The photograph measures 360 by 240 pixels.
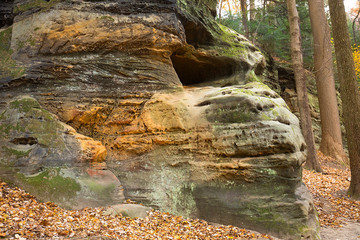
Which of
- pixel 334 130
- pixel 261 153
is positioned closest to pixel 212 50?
pixel 261 153

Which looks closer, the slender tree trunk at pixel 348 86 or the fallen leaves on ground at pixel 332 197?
the fallen leaves on ground at pixel 332 197

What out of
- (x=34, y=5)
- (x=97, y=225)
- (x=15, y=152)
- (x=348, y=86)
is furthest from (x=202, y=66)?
(x=97, y=225)

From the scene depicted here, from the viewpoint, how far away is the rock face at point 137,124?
5312 millimetres

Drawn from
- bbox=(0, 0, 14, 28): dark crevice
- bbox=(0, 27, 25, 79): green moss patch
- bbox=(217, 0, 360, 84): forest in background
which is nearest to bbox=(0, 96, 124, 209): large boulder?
bbox=(0, 27, 25, 79): green moss patch

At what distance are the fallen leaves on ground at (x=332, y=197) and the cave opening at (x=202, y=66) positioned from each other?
15.0 ft

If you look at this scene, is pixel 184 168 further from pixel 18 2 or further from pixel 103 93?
pixel 18 2

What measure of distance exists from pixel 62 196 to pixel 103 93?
2568 mm

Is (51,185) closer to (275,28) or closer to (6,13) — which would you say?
(6,13)

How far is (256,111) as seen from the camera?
580 cm

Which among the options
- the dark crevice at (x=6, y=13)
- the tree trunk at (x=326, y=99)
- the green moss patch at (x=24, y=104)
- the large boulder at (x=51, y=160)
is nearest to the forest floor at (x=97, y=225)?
the large boulder at (x=51, y=160)

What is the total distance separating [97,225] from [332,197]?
7109 mm

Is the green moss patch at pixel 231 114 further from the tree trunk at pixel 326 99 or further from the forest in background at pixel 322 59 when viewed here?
the tree trunk at pixel 326 99

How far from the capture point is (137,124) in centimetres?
653

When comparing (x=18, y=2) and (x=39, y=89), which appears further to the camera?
(x=18, y=2)
